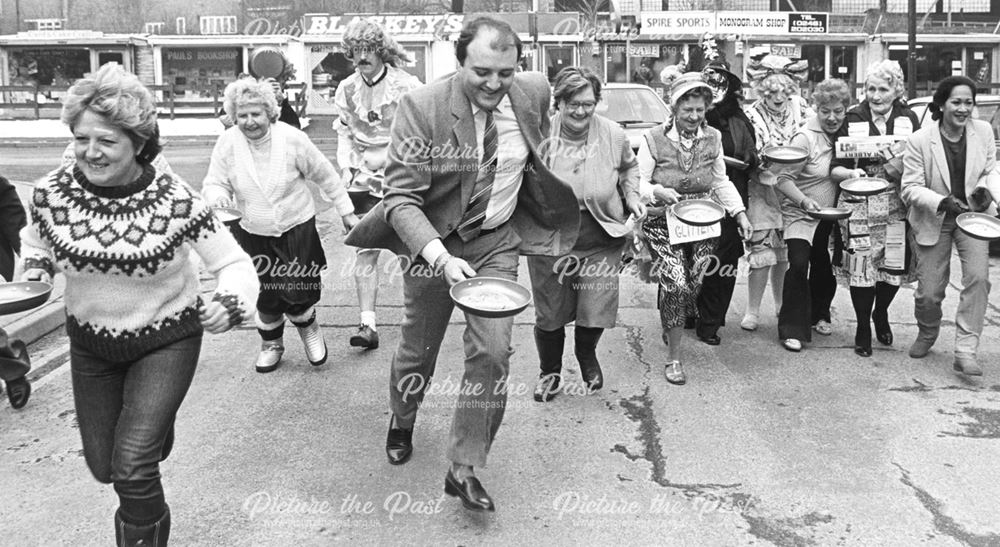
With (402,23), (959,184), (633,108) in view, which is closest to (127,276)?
(959,184)

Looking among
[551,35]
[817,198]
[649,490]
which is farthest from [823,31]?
[649,490]

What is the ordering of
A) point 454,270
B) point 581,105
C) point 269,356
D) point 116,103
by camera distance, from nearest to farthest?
point 116,103 → point 454,270 → point 581,105 → point 269,356

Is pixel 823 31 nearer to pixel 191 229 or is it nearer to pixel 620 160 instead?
pixel 620 160

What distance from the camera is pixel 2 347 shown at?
5086 millimetres

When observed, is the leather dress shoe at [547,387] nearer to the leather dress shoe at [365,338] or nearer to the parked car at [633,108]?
the leather dress shoe at [365,338]

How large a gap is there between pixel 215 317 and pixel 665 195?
3.13 m

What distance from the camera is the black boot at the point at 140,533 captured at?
10.1 ft

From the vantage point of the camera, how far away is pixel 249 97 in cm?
542

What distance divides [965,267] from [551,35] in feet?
94.3

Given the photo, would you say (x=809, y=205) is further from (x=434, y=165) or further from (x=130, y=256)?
(x=130, y=256)

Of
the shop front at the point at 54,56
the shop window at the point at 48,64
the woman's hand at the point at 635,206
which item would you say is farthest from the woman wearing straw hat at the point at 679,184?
the shop window at the point at 48,64

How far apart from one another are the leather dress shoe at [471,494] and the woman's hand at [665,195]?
2.35 meters

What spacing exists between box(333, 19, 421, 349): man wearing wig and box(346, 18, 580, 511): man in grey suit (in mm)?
2226

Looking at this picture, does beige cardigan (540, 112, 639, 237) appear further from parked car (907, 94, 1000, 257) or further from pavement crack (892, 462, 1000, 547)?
parked car (907, 94, 1000, 257)
